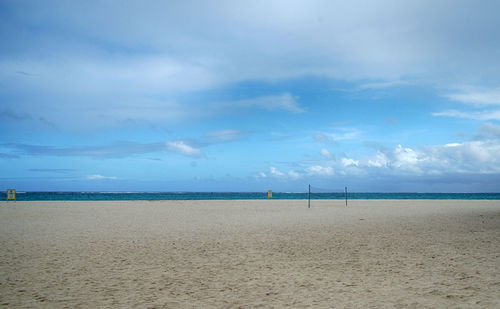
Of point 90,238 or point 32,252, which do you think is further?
point 90,238

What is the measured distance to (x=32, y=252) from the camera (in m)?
9.95

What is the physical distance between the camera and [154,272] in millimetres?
7863

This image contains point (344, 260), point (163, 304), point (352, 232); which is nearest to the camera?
point (163, 304)

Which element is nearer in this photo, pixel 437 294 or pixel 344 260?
pixel 437 294

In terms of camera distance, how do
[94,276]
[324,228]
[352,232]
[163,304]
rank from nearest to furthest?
[163,304]
[94,276]
[352,232]
[324,228]

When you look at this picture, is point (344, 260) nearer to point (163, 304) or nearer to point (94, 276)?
point (163, 304)

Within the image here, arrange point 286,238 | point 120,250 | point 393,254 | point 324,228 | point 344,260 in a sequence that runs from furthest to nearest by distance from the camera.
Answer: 1. point 324,228
2. point 286,238
3. point 120,250
4. point 393,254
5. point 344,260

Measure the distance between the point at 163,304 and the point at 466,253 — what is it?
809 cm

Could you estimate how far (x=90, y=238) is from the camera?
12.6 metres

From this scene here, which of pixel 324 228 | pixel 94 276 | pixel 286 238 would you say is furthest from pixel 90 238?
pixel 324 228

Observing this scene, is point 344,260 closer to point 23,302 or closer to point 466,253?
point 466,253

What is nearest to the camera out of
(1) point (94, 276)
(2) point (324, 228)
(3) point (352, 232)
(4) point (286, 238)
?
(1) point (94, 276)

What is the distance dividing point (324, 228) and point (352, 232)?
162cm

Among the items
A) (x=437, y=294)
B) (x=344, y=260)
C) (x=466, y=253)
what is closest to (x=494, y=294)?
(x=437, y=294)
